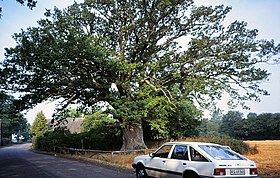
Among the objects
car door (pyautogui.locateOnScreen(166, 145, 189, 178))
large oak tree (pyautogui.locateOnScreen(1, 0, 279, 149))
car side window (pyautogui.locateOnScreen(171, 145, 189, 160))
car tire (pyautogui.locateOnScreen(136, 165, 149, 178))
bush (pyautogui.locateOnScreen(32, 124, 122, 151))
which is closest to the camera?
car door (pyautogui.locateOnScreen(166, 145, 189, 178))

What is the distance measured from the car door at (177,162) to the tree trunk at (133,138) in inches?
555

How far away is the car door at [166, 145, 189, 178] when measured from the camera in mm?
8227

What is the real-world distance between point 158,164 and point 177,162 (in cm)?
103

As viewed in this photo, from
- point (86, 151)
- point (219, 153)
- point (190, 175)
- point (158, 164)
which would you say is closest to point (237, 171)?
point (219, 153)

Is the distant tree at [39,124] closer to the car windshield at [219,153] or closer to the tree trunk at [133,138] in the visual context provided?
the tree trunk at [133,138]

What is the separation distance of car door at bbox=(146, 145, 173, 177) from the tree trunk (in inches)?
516

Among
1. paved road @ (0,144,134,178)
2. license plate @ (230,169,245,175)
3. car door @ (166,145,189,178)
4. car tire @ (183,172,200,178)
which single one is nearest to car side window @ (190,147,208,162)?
car door @ (166,145,189,178)

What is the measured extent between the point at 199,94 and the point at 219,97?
1668 mm

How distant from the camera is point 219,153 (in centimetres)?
804

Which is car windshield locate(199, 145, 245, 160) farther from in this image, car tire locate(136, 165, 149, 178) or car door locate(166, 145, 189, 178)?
car tire locate(136, 165, 149, 178)

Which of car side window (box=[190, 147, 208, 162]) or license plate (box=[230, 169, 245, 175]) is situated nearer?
license plate (box=[230, 169, 245, 175])

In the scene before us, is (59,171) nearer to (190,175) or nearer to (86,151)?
(190,175)

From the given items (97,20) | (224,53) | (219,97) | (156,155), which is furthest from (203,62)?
(156,155)

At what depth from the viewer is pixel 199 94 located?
71.0 feet
